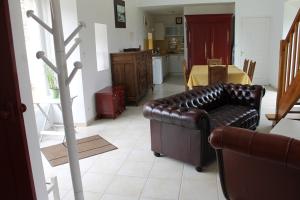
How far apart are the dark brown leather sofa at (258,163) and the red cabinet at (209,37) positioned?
7029 millimetres

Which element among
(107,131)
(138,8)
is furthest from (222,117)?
(138,8)

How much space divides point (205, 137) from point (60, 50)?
1.80 meters

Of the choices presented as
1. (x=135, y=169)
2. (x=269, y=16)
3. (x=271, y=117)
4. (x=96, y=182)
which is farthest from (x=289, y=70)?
(x=269, y=16)

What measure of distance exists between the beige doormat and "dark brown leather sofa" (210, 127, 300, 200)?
7.23ft

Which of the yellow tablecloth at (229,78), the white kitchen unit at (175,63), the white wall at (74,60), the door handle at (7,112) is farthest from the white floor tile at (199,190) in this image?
the white kitchen unit at (175,63)

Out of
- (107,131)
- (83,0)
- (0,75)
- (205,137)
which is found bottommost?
(107,131)

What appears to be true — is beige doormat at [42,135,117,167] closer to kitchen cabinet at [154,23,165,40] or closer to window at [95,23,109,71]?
window at [95,23,109,71]

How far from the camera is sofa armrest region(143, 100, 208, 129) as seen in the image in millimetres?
2752

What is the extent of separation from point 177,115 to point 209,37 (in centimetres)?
633

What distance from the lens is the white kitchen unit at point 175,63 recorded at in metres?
11.1

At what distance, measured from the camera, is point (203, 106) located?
3867mm

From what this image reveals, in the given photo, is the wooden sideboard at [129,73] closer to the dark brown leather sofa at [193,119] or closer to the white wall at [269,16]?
the dark brown leather sofa at [193,119]

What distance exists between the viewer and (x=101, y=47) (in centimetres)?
569

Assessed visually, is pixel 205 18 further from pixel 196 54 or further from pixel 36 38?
pixel 36 38
